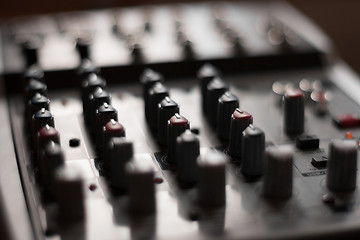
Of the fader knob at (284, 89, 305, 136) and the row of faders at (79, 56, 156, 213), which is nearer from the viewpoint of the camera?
the row of faders at (79, 56, 156, 213)

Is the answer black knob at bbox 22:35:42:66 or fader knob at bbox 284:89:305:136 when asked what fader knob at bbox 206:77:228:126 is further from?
black knob at bbox 22:35:42:66

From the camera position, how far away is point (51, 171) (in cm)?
73

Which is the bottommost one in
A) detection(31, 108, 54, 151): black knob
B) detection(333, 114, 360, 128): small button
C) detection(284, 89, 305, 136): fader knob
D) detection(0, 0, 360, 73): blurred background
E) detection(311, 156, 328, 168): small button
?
detection(0, 0, 360, 73): blurred background

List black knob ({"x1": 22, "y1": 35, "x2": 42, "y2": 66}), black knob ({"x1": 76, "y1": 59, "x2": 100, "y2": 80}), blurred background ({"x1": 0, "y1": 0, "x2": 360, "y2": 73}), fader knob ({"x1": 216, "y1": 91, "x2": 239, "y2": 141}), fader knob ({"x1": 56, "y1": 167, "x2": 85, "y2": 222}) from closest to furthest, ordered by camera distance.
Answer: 1. fader knob ({"x1": 56, "y1": 167, "x2": 85, "y2": 222})
2. fader knob ({"x1": 216, "y1": 91, "x2": 239, "y2": 141})
3. black knob ({"x1": 76, "y1": 59, "x2": 100, "y2": 80})
4. black knob ({"x1": 22, "y1": 35, "x2": 42, "y2": 66})
5. blurred background ({"x1": 0, "y1": 0, "x2": 360, "y2": 73})

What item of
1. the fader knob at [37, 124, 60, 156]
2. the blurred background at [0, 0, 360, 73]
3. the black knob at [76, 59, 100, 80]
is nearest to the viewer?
the fader knob at [37, 124, 60, 156]

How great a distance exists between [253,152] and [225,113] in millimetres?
143

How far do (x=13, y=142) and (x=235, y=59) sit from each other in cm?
52

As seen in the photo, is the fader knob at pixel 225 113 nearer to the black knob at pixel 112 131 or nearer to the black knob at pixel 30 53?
the black knob at pixel 112 131

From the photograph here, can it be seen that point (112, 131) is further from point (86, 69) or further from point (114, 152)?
point (86, 69)

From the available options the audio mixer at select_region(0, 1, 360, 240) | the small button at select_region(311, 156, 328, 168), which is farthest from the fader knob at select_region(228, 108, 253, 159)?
the small button at select_region(311, 156, 328, 168)

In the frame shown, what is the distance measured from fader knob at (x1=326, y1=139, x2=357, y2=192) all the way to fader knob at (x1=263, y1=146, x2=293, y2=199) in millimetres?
56

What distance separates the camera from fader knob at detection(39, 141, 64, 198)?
28.5 inches

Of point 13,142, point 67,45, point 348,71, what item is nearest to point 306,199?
point 13,142

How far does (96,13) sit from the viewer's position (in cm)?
158
